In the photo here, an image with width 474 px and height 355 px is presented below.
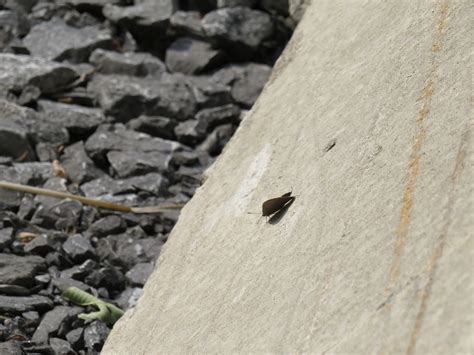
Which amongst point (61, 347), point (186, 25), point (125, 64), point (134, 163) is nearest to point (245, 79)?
point (186, 25)

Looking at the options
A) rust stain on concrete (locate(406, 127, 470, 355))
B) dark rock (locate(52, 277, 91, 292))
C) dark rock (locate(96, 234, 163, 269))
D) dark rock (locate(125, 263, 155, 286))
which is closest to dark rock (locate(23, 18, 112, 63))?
dark rock (locate(96, 234, 163, 269))

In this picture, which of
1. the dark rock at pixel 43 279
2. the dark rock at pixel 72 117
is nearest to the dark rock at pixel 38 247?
the dark rock at pixel 43 279

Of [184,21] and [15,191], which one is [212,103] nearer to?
[184,21]

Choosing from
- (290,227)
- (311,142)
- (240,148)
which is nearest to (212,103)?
(240,148)

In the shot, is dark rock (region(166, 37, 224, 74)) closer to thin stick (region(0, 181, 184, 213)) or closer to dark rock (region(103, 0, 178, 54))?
dark rock (region(103, 0, 178, 54))

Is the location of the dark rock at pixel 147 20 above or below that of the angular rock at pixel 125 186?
above

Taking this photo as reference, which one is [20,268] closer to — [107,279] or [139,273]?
[107,279]

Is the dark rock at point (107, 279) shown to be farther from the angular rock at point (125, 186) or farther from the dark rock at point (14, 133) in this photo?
the dark rock at point (14, 133)

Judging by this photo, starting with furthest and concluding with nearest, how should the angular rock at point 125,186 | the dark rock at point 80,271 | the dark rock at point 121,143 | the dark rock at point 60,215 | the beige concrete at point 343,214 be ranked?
the dark rock at point 121,143
the angular rock at point 125,186
the dark rock at point 60,215
the dark rock at point 80,271
the beige concrete at point 343,214

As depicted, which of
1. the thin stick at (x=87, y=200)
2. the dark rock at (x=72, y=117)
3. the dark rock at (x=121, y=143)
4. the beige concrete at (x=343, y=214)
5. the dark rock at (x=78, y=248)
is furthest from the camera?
the dark rock at (x=72, y=117)
